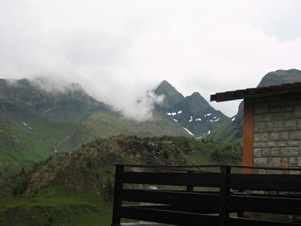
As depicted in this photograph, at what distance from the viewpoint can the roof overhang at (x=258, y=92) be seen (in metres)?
9.71

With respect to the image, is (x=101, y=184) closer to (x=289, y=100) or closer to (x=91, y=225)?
(x=91, y=225)

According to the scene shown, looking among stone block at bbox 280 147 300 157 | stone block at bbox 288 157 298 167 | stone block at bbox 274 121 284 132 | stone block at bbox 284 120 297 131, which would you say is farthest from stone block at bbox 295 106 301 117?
stone block at bbox 288 157 298 167

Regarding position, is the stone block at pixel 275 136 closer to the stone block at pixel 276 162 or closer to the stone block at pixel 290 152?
the stone block at pixel 290 152

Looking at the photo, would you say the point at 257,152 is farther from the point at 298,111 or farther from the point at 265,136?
the point at 298,111

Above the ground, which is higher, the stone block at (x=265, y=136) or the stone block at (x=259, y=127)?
the stone block at (x=259, y=127)

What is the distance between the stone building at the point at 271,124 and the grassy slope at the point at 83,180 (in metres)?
16.0

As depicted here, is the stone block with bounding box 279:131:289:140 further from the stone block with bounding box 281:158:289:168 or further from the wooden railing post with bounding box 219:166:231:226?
the wooden railing post with bounding box 219:166:231:226

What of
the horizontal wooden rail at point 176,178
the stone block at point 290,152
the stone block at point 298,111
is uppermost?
the stone block at point 298,111

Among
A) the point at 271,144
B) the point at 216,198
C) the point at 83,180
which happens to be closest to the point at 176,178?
the point at 216,198

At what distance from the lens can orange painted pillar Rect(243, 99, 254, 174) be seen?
10.8 metres

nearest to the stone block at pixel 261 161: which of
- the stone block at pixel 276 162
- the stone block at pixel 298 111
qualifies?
the stone block at pixel 276 162

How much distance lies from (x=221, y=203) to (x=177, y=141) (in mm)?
39394

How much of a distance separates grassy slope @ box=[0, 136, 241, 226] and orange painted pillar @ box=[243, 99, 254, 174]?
51.6 feet

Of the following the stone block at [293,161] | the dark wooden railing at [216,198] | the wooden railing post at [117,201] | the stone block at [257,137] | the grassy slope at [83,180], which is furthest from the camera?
the grassy slope at [83,180]
